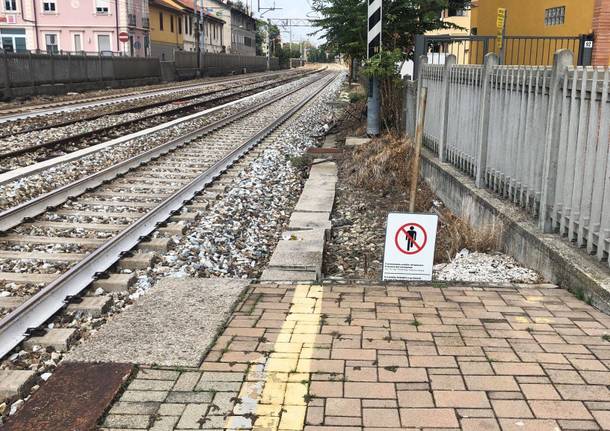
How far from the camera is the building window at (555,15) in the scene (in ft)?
46.8

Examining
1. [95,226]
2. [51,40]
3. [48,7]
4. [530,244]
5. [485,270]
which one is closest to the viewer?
[530,244]

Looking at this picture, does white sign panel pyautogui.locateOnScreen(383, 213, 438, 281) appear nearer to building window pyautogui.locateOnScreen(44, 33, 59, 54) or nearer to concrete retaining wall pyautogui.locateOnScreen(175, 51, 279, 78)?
concrete retaining wall pyautogui.locateOnScreen(175, 51, 279, 78)

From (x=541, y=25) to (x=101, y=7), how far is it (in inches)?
1881

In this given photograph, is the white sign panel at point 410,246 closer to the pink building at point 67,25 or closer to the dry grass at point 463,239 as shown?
the dry grass at point 463,239

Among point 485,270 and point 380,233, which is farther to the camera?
point 380,233

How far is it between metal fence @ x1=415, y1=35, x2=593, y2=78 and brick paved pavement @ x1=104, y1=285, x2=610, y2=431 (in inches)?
257

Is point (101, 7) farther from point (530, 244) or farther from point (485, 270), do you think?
point (530, 244)

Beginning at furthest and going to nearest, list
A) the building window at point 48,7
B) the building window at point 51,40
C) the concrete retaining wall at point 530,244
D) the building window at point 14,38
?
the building window at point 51,40, the building window at point 48,7, the building window at point 14,38, the concrete retaining wall at point 530,244

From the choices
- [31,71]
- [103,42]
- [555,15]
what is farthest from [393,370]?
[103,42]

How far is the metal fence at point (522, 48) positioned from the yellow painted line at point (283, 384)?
7002 mm

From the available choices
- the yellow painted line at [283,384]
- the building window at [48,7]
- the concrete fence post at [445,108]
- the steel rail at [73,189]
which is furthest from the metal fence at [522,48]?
the building window at [48,7]

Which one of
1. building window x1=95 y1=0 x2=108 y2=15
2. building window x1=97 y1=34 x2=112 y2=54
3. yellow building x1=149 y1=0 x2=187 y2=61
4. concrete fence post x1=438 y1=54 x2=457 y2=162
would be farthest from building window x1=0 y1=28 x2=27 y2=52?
concrete fence post x1=438 y1=54 x2=457 y2=162

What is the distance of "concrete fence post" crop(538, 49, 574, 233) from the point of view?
4.98 meters

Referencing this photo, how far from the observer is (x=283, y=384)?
3.36 meters
